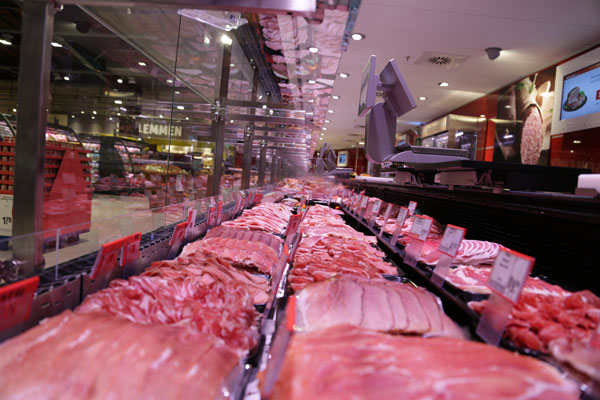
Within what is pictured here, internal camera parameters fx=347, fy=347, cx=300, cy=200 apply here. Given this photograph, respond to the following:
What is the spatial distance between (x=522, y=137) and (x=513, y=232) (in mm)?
7166

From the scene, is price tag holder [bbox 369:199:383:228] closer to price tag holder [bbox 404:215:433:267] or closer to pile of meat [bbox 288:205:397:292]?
pile of meat [bbox 288:205:397:292]

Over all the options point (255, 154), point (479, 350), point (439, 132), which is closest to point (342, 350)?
point (479, 350)

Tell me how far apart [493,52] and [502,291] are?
705cm

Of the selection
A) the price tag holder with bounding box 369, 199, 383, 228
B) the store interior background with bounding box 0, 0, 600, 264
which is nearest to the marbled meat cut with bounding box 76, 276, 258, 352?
the store interior background with bounding box 0, 0, 600, 264

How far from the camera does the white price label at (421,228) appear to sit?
1.89m

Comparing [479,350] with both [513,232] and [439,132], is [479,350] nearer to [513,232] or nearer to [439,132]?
[513,232]

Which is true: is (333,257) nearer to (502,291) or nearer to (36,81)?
(502,291)

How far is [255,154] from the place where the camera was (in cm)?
940

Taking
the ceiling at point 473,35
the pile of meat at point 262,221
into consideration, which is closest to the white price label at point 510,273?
the pile of meat at point 262,221

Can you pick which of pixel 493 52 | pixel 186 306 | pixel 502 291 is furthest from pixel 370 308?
pixel 493 52

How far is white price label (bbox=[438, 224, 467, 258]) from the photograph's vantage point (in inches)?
60.4

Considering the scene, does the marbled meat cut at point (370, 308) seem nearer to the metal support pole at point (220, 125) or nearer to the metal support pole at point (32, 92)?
the metal support pole at point (32, 92)

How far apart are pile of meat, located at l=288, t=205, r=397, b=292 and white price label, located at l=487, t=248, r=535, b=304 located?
671 mm

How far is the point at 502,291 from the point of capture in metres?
1.10
